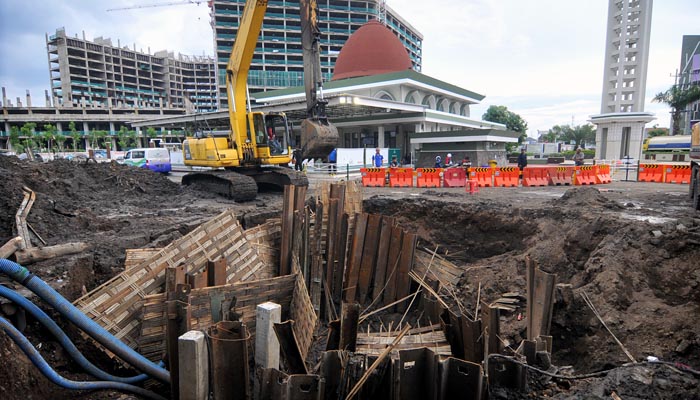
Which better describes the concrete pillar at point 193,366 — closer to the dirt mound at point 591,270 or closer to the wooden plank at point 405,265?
the dirt mound at point 591,270

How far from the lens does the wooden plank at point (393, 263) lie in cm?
688

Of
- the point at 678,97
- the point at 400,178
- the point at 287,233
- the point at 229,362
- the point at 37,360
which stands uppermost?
the point at 678,97

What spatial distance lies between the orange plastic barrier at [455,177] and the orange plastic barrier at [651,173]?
8.67 m

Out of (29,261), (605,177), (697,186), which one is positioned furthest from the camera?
(605,177)

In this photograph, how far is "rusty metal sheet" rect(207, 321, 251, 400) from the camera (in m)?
3.31

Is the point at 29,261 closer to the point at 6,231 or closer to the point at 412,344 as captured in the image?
the point at 6,231

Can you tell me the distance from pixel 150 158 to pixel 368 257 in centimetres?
2143

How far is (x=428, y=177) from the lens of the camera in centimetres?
1591

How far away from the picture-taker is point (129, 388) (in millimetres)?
3555

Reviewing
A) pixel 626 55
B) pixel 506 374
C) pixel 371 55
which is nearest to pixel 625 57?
pixel 626 55

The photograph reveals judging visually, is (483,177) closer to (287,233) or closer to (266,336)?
(287,233)

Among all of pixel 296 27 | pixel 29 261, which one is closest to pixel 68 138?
pixel 296 27

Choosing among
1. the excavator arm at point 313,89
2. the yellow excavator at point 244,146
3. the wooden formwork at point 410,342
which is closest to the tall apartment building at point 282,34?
the yellow excavator at point 244,146

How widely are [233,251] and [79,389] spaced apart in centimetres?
272
